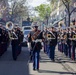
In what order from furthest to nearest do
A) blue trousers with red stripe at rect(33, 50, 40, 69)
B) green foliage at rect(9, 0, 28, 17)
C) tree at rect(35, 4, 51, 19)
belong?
tree at rect(35, 4, 51, 19) → green foliage at rect(9, 0, 28, 17) → blue trousers with red stripe at rect(33, 50, 40, 69)

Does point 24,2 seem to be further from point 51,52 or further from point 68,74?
point 68,74

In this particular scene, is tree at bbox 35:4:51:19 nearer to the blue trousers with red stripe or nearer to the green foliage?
the green foliage

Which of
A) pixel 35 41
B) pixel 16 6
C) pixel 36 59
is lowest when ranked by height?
pixel 36 59

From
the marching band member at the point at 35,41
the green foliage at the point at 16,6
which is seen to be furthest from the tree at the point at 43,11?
the marching band member at the point at 35,41

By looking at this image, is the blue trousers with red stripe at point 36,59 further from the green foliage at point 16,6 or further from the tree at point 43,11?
the tree at point 43,11

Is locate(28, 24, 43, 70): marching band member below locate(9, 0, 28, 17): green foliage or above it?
below

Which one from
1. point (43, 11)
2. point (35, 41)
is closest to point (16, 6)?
point (43, 11)

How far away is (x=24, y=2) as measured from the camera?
6069 cm

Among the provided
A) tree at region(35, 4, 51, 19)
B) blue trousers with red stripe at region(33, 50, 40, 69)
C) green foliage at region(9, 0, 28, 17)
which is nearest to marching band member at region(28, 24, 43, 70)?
blue trousers with red stripe at region(33, 50, 40, 69)

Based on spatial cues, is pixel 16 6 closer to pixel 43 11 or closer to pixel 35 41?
pixel 43 11

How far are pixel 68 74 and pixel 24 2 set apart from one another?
49.0m

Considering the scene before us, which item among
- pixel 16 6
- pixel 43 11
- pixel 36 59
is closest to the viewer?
pixel 36 59

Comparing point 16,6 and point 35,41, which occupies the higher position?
point 16,6

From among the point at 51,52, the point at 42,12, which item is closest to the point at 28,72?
the point at 51,52
